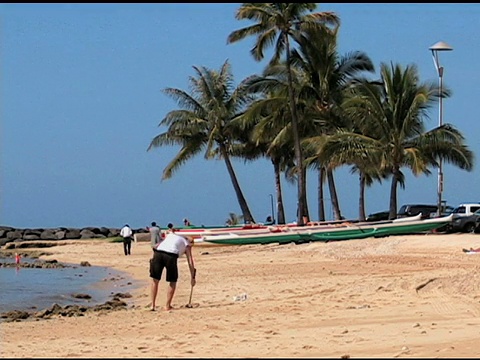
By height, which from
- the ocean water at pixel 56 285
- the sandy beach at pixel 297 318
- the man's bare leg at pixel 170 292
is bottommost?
the ocean water at pixel 56 285

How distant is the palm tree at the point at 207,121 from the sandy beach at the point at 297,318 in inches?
781

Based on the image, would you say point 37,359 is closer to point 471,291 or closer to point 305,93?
point 471,291

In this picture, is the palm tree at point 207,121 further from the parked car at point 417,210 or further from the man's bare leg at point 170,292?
the man's bare leg at point 170,292

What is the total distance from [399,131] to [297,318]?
23720 millimetres

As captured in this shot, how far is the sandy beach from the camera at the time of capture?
10336 millimetres

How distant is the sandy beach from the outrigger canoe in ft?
23.7

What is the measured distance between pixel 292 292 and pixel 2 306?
20.4 feet

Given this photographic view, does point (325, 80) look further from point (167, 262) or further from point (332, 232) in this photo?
point (167, 262)

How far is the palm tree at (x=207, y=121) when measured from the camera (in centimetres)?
4488

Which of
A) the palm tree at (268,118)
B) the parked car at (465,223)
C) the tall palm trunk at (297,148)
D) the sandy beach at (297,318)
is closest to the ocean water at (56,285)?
the sandy beach at (297,318)

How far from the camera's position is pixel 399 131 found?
36000 millimetres

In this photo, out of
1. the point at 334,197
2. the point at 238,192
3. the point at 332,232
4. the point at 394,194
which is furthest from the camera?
the point at 238,192

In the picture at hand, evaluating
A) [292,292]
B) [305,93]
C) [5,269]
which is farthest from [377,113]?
[292,292]

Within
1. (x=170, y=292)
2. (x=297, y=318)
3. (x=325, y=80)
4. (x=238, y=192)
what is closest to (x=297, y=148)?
(x=325, y=80)
